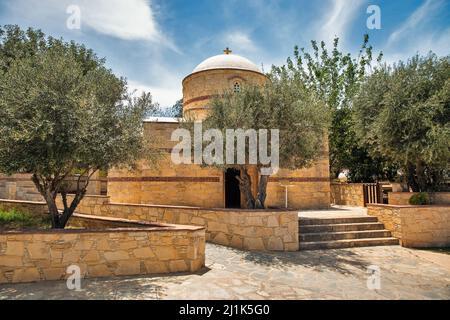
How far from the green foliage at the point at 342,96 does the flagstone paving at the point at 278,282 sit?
10.0m

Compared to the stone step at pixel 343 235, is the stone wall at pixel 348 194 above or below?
above

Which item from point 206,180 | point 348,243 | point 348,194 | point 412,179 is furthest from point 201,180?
point 412,179

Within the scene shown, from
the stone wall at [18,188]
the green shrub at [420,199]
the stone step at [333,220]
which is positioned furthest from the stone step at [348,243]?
the stone wall at [18,188]

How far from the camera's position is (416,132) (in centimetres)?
988

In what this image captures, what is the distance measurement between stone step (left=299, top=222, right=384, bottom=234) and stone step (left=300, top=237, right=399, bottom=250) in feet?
1.74

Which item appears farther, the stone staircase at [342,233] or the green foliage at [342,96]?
the green foliage at [342,96]

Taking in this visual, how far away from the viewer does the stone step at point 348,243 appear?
8.47 meters

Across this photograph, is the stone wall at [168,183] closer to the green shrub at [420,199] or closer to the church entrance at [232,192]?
the church entrance at [232,192]

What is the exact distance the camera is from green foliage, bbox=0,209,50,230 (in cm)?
874

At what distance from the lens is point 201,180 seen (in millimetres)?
12844

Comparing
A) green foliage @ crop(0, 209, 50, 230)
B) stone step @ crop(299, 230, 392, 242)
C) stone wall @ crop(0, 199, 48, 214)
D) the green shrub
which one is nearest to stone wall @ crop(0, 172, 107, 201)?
stone wall @ crop(0, 199, 48, 214)

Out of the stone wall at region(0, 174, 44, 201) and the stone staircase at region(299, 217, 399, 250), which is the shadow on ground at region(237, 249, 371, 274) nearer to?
the stone staircase at region(299, 217, 399, 250)

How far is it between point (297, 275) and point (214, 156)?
4.02m

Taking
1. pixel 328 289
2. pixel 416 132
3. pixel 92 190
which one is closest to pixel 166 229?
pixel 328 289
